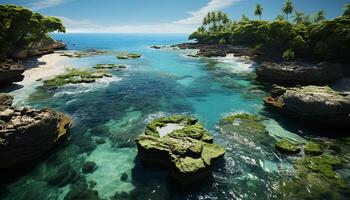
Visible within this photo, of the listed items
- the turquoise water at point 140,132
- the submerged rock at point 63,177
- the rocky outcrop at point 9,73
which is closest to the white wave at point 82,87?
the turquoise water at point 140,132

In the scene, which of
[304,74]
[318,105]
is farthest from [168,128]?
[304,74]

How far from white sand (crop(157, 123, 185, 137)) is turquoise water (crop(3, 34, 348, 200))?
131 inches

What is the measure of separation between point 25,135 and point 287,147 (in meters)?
25.1

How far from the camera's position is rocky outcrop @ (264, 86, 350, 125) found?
27.2 meters

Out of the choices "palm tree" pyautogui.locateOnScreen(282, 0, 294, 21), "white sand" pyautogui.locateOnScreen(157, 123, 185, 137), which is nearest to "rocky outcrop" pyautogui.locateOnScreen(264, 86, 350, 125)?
"white sand" pyautogui.locateOnScreen(157, 123, 185, 137)

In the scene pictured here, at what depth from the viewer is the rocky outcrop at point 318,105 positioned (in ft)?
89.2

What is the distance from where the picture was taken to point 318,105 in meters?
27.9

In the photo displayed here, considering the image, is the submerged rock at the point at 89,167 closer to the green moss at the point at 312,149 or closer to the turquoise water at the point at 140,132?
the turquoise water at the point at 140,132

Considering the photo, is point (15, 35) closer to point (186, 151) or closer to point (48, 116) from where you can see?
point (48, 116)

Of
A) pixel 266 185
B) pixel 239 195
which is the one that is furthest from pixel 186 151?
pixel 266 185

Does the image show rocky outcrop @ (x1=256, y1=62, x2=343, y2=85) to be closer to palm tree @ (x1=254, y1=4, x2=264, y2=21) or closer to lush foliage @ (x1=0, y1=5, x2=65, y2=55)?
lush foliage @ (x1=0, y1=5, x2=65, y2=55)

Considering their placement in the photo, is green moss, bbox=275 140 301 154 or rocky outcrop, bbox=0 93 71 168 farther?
green moss, bbox=275 140 301 154

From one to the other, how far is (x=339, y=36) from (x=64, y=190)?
5457 cm

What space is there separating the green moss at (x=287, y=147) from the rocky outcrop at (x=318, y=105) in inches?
267
